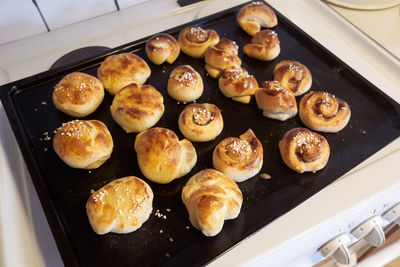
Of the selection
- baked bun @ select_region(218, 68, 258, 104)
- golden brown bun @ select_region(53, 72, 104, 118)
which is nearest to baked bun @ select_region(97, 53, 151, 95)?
golden brown bun @ select_region(53, 72, 104, 118)

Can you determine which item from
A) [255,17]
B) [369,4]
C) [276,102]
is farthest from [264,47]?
[369,4]

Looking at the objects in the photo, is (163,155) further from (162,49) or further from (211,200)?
(162,49)

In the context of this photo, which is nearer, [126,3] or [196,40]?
[196,40]

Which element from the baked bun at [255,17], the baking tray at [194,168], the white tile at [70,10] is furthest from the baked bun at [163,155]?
the white tile at [70,10]

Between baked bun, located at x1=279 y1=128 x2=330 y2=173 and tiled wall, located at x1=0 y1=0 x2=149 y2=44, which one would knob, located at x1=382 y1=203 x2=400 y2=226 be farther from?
tiled wall, located at x1=0 y1=0 x2=149 y2=44

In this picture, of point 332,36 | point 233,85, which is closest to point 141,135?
point 233,85

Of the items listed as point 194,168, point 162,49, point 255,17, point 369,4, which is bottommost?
point 194,168
